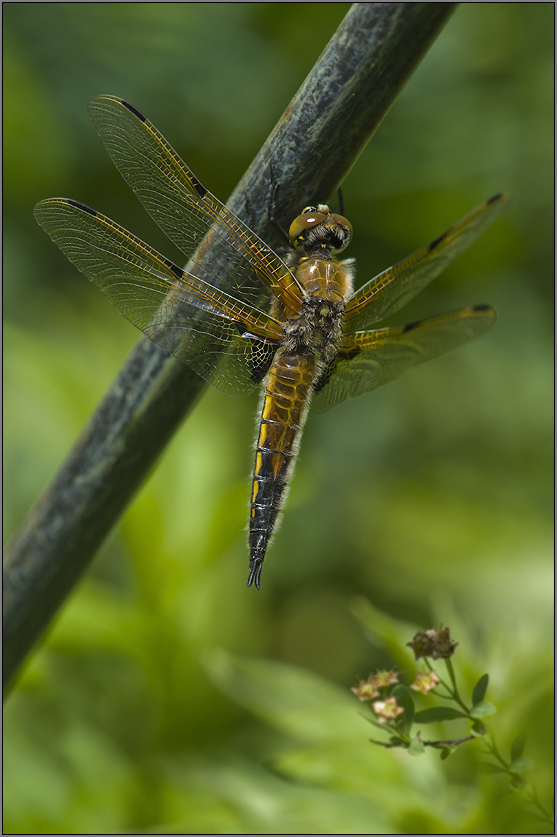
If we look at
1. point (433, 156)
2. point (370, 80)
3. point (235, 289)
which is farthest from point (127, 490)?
point (433, 156)

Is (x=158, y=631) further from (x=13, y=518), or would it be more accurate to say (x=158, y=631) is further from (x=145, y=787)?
(x=13, y=518)

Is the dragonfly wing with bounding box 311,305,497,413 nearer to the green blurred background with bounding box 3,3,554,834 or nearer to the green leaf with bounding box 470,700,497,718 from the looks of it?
the green blurred background with bounding box 3,3,554,834

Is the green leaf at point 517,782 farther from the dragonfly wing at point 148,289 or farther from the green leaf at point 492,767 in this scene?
the dragonfly wing at point 148,289

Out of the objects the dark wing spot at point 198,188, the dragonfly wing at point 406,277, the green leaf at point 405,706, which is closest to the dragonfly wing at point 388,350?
the dragonfly wing at point 406,277

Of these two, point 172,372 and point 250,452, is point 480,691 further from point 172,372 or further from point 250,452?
point 250,452

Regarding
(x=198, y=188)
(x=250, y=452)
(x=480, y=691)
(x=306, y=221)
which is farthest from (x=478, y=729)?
(x=250, y=452)
